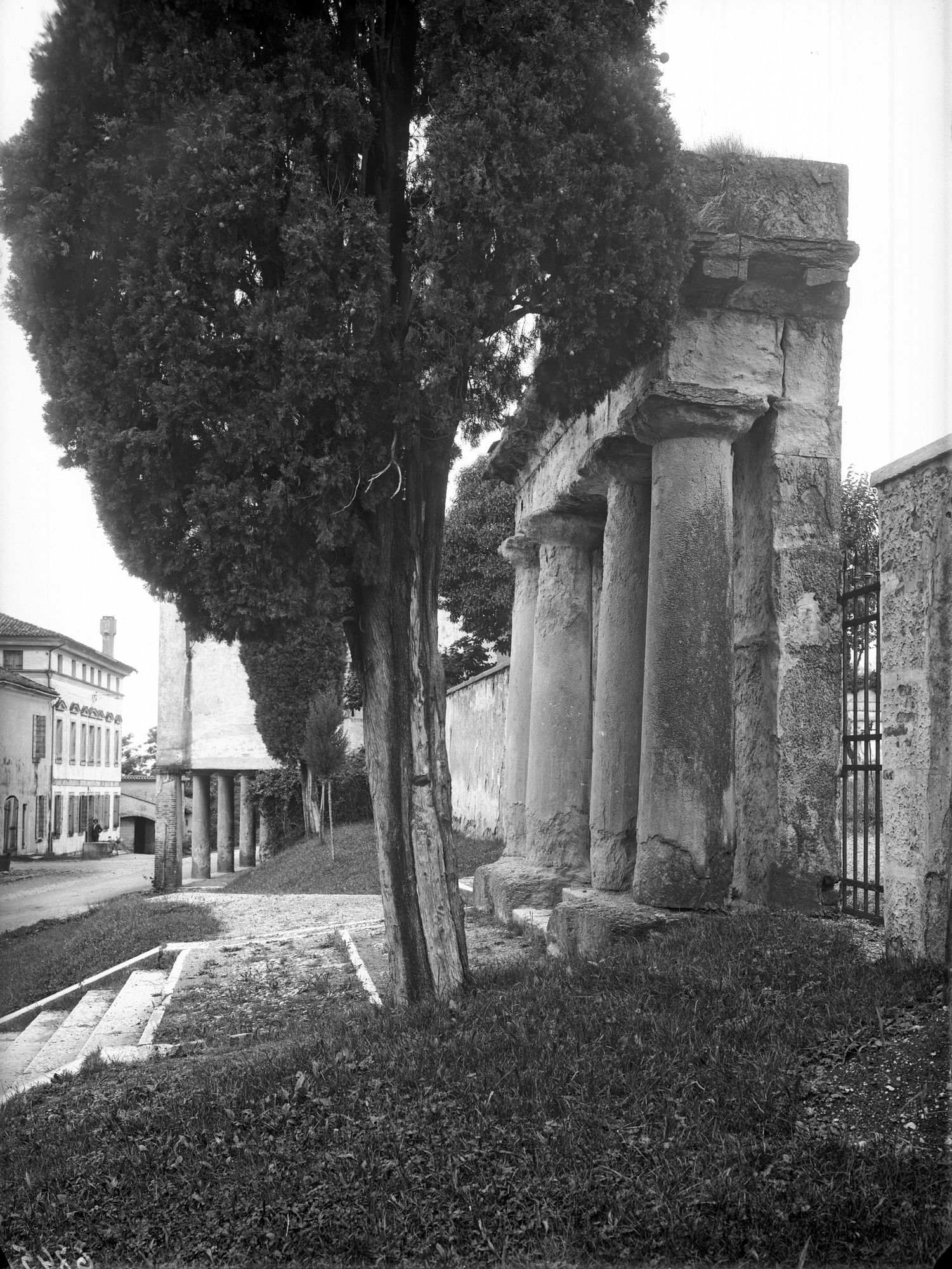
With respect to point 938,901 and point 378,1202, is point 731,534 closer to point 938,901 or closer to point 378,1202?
point 938,901

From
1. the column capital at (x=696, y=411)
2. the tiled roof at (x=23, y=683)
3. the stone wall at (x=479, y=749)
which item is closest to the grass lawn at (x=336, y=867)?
the stone wall at (x=479, y=749)

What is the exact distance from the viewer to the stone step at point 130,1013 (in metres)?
6.55

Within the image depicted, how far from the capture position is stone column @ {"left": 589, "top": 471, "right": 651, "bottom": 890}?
759 cm

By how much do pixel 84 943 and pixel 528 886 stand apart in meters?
5.28

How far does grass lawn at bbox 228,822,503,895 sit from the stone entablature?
6.99m

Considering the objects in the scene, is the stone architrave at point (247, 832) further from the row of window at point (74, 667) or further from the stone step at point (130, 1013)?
the stone step at point (130, 1013)

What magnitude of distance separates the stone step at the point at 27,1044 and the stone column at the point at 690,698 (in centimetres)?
387

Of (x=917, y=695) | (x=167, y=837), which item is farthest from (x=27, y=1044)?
(x=167, y=837)

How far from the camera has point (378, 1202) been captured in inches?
134

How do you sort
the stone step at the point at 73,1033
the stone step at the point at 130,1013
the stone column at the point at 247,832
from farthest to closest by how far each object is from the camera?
the stone column at the point at 247,832 < the stone step at the point at 130,1013 < the stone step at the point at 73,1033

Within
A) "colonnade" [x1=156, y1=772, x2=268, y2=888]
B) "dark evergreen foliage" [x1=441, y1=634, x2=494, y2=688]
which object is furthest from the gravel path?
"colonnade" [x1=156, y1=772, x2=268, y2=888]

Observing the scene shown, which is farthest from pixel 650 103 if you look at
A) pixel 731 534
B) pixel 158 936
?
pixel 158 936

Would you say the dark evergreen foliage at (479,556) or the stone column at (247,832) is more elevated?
the dark evergreen foliage at (479,556)

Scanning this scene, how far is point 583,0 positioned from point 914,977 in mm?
5016
